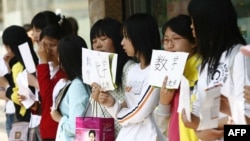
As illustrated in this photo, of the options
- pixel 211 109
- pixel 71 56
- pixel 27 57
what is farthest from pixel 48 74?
pixel 211 109

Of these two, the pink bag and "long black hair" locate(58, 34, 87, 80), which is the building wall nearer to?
"long black hair" locate(58, 34, 87, 80)

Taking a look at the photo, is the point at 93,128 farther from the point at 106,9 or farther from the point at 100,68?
the point at 106,9

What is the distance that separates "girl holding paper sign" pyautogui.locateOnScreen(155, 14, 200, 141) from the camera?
9.71 ft

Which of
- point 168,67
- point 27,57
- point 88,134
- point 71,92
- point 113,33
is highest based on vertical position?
point 113,33

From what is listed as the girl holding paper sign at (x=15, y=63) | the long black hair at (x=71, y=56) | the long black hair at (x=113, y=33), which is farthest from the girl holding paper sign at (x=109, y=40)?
the girl holding paper sign at (x=15, y=63)

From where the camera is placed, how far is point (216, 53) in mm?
2668

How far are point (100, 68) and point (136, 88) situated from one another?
9.2 inches

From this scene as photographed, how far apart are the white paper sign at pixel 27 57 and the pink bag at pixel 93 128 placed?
1110mm

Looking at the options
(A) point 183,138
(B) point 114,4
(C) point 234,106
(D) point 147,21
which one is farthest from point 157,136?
(B) point 114,4

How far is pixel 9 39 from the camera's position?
4.93 meters

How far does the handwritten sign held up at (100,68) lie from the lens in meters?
3.32

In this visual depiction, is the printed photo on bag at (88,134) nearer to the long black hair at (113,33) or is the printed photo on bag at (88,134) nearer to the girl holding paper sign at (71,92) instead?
the girl holding paper sign at (71,92)

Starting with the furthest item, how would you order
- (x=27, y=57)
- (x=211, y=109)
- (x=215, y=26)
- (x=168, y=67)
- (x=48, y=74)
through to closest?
(x=27, y=57) → (x=48, y=74) → (x=168, y=67) → (x=215, y=26) → (x=211, y=109)

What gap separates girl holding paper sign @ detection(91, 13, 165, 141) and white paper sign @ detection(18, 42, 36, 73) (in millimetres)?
1097
